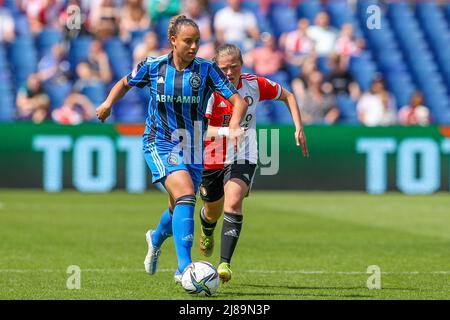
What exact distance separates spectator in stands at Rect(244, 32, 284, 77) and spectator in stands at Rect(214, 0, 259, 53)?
1.06 feet

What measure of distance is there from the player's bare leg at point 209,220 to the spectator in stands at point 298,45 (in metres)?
12.9

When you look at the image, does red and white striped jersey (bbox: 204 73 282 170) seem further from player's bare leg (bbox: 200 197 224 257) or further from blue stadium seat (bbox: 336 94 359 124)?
blue stadium seat (bbox: 336 94 359 124)

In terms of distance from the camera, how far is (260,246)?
12938mm

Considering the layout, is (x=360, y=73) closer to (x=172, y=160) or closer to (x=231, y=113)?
(x=231, y=113)

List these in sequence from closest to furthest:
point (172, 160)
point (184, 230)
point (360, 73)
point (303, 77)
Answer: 1. point (184, 230)
2. point (172, 160)
3. point (303, 77)
4. point (360, 73)

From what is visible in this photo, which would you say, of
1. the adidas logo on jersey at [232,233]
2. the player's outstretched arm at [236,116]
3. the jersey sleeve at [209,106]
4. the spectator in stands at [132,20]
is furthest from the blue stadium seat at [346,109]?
the player's outstretched arm at [236,116]

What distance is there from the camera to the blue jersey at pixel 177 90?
905 centimetres

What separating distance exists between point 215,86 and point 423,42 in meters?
17.6

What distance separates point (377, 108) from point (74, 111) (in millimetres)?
6048

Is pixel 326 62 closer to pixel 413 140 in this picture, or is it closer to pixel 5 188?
pixel 413 140

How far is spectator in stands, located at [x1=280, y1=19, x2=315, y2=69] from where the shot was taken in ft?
75.6

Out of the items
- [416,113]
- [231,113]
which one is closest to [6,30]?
[416,113]
